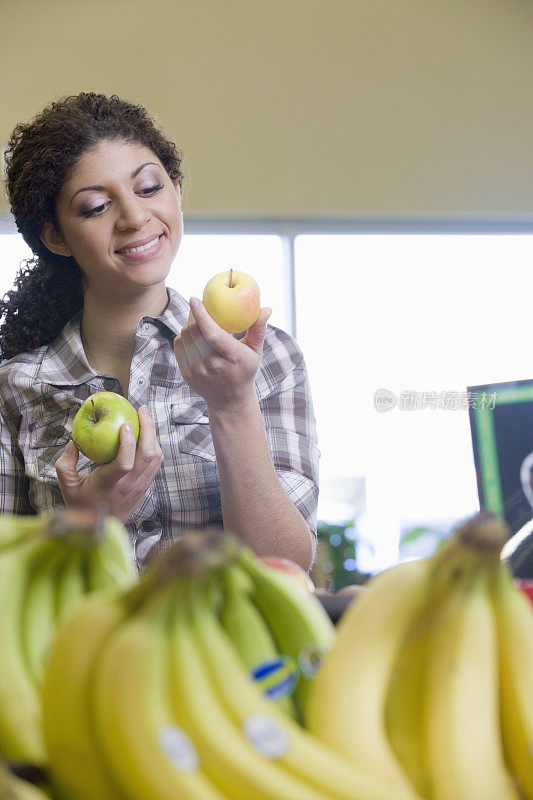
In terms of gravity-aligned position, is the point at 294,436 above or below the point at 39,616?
above

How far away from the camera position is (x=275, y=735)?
0.30 meters

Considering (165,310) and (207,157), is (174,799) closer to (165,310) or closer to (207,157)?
(165,310)

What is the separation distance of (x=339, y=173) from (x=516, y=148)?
80cm

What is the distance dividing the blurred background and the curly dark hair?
1.88 meters

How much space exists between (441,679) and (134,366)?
3.82ft

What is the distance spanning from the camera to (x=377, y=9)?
3.65 metres

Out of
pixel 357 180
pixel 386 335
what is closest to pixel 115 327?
pixel 386 335

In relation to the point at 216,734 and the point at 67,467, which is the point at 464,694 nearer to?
the point at 216,734

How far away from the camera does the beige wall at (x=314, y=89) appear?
3533 millimetres

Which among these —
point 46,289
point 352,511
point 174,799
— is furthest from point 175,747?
point 352,511

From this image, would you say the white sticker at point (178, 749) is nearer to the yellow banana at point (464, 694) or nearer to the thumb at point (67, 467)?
the yellow banana at point (464, 694)

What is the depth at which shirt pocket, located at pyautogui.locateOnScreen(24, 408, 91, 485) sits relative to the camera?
4.51 ft

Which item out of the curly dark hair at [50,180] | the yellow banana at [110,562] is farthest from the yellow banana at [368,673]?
the curly dark hair at [50,180]

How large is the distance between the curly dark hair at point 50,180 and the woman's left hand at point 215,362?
393mm
